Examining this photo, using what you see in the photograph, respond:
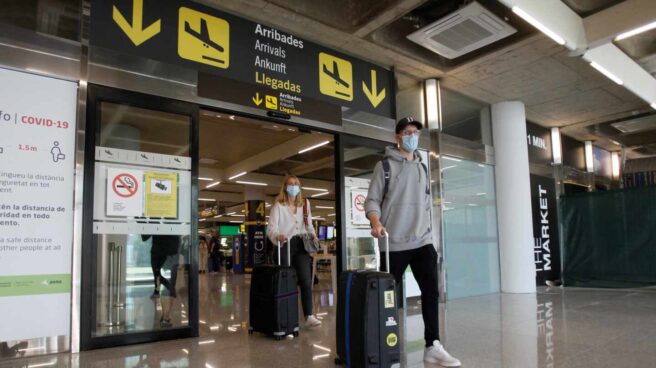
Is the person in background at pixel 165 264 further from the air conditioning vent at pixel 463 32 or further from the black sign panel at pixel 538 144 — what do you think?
the black sign panel at pixel 538 144

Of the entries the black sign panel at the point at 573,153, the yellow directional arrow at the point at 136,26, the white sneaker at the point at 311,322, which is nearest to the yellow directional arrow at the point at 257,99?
the yellow directional arrow at the point at 136,26

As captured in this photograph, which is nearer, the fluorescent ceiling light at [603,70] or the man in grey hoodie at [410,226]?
the man in grey hoodie at [410,226]

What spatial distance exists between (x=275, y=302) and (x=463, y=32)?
12.8ft

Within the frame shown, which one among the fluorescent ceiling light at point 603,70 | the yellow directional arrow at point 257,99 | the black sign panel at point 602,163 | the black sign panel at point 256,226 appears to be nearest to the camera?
the yellow directional arrow at point 257,99

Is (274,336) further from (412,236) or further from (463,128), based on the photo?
(463,128)

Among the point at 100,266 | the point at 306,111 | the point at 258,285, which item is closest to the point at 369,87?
the point at 306,111

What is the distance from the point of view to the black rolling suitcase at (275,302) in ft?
12.9

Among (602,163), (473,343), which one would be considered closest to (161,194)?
(473,343)

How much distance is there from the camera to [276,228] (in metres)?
4.41

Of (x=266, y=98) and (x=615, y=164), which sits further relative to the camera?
(x=615, y=164)

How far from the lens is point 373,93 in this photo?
20.4 ft

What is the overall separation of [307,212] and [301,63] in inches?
71.8

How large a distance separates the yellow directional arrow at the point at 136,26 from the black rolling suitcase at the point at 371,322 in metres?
3.03

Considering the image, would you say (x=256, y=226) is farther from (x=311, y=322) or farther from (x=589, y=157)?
(x=311, y=322)
